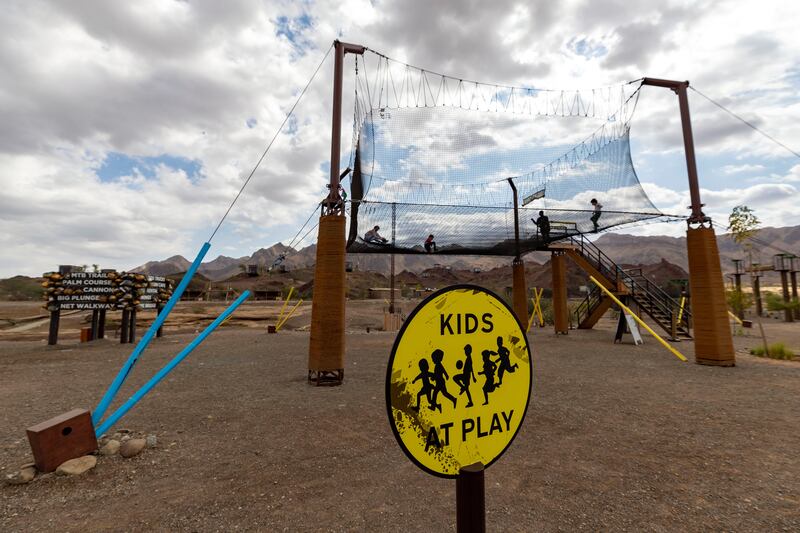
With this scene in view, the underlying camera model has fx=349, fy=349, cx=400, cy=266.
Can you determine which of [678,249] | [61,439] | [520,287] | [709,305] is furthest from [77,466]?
[678,249]

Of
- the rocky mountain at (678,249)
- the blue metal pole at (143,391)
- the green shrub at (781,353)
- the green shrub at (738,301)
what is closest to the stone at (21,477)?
the blue metal pole at (143,391)

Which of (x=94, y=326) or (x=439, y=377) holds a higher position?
(x=439, y=377)

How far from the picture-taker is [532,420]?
6.32 m

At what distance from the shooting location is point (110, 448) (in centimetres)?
494

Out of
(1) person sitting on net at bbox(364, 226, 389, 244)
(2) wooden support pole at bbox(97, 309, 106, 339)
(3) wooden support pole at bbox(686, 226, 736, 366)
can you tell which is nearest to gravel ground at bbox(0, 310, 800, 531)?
(3) wooden support pole at bbox(686, 226, 736, 366)

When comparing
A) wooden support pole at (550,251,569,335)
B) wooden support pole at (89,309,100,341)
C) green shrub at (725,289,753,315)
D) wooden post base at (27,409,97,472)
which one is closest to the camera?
wooden post base at (27,409,97,472)

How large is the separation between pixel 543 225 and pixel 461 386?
17473 millimetres

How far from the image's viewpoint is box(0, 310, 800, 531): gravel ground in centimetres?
356

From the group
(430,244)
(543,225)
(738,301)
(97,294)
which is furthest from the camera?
(738,301)

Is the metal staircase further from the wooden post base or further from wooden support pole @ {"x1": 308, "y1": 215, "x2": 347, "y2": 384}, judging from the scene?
the wooden post base

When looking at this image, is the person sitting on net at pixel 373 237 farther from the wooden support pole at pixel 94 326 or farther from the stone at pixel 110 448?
the wooden support pole at pixel 94 326

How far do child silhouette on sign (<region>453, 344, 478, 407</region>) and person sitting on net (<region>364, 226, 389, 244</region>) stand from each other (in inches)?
463

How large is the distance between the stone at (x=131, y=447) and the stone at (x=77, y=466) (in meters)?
0.34

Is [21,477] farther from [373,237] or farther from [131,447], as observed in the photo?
[373,237]
